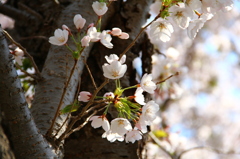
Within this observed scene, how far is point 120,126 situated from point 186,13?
38 cm

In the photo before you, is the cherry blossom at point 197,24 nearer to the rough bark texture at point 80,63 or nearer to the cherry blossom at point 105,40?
the cherry blossom at point 105,40

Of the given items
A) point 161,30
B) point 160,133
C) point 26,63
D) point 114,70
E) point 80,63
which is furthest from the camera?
point 160,133

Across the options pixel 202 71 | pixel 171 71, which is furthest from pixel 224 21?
pixel 171 71

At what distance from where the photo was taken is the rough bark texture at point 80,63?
3.57 ft

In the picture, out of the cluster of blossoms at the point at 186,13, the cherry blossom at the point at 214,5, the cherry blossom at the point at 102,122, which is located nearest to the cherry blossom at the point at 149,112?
the cherry blossom at the point at 102,122

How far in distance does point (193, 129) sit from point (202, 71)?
119 centimetres

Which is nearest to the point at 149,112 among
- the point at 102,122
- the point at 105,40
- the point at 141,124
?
the point at 141,124

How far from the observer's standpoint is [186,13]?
822 millimetres

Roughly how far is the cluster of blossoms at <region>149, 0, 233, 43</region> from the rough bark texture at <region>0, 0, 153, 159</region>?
39cm

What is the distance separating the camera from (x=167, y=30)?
881mm

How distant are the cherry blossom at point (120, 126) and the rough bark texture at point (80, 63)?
0.28 metres

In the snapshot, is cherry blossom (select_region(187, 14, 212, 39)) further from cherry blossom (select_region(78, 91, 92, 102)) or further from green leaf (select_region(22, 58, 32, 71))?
green leaf (select_region(22, 58, 32, 71))

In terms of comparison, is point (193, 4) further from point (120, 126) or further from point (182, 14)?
point (120, 126)

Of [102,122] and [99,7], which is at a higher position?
[99,7]
